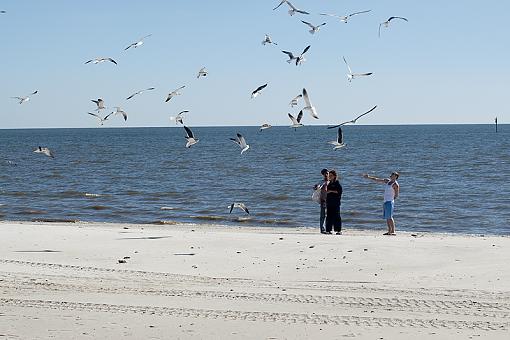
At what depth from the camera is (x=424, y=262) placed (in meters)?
13.3

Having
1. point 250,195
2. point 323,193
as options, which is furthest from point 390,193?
point 250,195

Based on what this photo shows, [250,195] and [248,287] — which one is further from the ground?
[250,195]

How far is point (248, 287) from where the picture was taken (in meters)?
11.1

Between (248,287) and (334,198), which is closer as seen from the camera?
(248,287)

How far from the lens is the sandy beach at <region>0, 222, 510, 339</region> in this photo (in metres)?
8.62

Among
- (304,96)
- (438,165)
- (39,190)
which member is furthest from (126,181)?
(304,96)

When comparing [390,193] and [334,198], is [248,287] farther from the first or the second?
[390,193]

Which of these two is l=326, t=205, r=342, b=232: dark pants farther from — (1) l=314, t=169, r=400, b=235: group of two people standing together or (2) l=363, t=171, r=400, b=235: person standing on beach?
→ (2) l=363, t=171, r=400, b=235: person standing on beach

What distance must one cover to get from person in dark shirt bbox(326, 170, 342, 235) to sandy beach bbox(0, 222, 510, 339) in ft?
5.77

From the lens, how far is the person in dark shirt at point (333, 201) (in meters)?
18.1

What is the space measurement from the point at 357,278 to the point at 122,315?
4076 millimetres

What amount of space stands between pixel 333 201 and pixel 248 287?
7312 mm

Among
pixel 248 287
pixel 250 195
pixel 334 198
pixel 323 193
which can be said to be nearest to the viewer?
pixel 248 287

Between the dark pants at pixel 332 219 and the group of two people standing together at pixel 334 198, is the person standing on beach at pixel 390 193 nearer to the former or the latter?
the group of two people standing together at pixel 334 198
